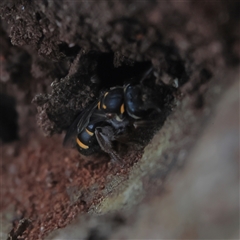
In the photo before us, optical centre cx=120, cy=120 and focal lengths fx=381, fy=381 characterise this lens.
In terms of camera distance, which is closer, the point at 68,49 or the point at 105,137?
the point at 68,49

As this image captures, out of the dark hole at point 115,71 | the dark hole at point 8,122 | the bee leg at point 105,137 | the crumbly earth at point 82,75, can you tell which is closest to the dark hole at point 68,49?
the crumbly earth at point 82,75

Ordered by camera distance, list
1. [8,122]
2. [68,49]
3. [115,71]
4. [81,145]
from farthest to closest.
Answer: [8,122] → [81,145] → [115,71] → [68,49]

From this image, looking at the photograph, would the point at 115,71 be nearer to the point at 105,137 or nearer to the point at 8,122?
the point at 105,137

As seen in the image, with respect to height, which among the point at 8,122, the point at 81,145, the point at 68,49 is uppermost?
the point at 8,122

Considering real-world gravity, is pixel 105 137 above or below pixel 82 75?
below

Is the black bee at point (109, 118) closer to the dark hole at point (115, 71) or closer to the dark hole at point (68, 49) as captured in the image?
the dark hole at point (115, 71)

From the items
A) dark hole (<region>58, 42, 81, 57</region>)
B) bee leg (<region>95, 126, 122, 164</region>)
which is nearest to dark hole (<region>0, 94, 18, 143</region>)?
bee leg (<region>95, 126, 122, 164</region>)

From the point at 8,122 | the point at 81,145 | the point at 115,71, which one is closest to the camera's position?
the point at 115,71

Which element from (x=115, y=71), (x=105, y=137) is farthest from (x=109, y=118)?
(x=115, y=71)
